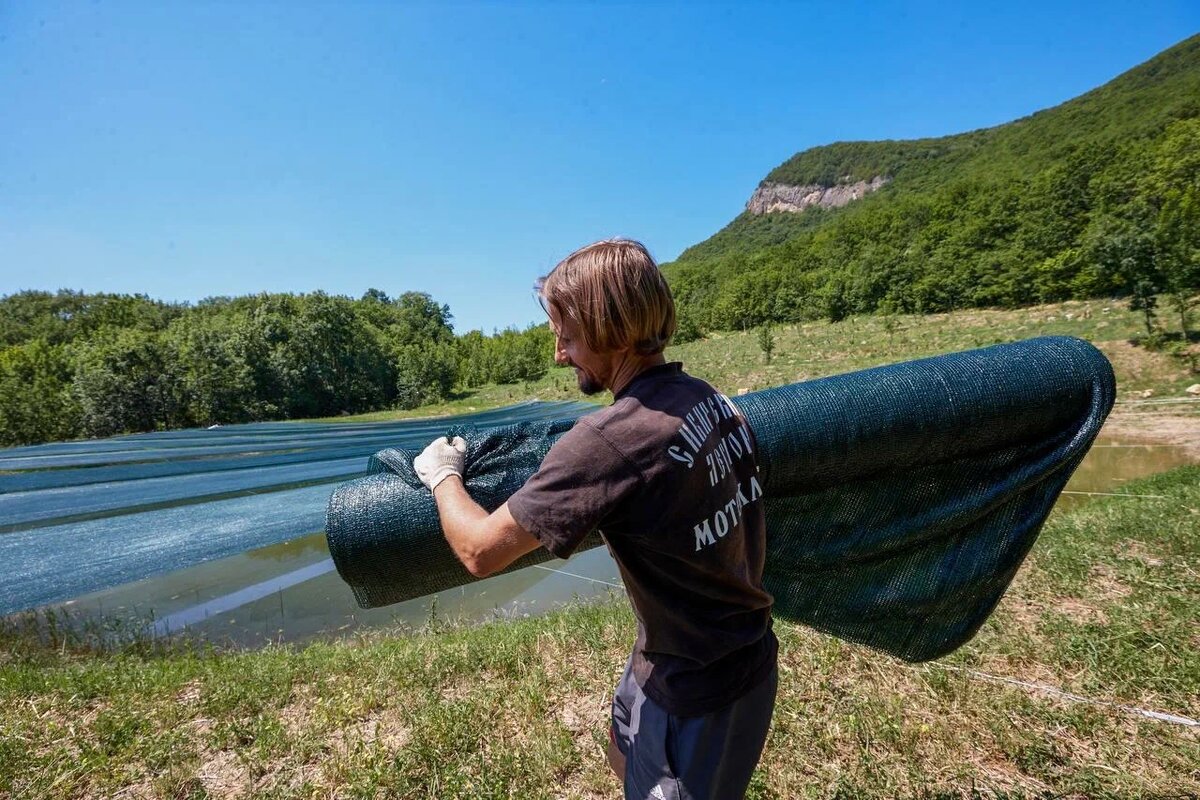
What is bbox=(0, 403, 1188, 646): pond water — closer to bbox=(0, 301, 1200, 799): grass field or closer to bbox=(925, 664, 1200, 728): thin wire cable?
bbox=(0, 301, 1200, 799): grass field

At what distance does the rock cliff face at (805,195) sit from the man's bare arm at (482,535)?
14741cm

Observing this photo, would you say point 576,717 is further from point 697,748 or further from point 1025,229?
point 1025,229

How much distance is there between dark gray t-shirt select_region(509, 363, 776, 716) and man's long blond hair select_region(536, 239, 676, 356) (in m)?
0.09

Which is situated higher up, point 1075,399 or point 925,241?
point 925,241

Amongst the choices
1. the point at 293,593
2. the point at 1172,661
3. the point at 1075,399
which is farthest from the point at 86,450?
the point at 1172,661

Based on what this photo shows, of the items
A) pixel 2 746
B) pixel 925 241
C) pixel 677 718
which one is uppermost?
pixel 925 241

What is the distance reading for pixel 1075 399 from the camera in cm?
169

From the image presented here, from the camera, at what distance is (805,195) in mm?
150125

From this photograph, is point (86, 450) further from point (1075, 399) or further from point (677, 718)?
point (1075, 399)

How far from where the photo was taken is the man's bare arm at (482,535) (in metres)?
1.04

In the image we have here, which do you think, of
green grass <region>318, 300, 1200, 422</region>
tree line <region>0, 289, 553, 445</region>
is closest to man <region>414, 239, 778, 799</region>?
green grass <region>318, 300, 1200, 422</region>

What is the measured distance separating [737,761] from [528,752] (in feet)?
4.83

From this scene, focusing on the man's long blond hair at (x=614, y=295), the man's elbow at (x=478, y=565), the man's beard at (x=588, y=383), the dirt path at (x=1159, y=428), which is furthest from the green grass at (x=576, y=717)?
the dirt path at (x=1159, y=428)

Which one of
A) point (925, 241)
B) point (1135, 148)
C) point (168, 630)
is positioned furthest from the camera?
point (925, 241)
